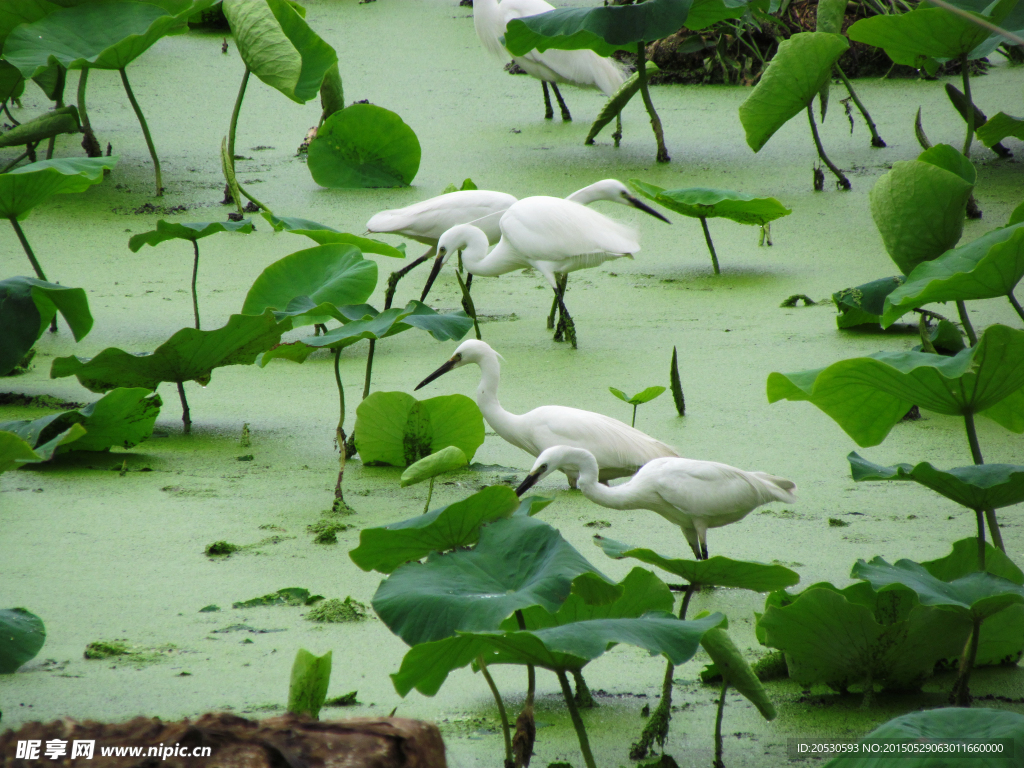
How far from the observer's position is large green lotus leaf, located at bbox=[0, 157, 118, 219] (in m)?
3.12

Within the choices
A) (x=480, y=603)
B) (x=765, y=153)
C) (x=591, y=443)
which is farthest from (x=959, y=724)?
(x=765, y=153)

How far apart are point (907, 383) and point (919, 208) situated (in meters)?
0.98

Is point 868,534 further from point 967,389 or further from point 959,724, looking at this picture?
point 959,724

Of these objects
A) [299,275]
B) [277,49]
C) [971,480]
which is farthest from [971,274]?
[277,49]

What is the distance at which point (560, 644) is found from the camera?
119cm

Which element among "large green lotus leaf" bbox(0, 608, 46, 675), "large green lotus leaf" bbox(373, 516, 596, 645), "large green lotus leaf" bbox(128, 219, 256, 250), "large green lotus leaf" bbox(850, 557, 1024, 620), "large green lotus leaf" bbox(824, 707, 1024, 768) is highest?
"large green lotus leaf" bbox(824, 707, 1024, 768)

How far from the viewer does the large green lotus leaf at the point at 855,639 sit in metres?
1.64

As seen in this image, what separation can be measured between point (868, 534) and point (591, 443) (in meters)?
0.73

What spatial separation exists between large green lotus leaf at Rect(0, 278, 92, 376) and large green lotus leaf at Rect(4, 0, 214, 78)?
1859 millimetres

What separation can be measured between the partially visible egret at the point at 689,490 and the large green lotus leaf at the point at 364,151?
3.54m

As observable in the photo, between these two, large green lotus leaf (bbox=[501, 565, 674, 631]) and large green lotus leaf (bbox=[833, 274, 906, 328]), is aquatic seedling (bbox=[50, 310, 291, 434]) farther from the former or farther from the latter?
large green lotus leaf (bbox=[833, 274, 906, 328])

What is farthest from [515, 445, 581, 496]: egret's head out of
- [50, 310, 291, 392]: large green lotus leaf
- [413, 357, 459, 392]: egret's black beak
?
[50, 310, 291, 392]: large green lotus leaf

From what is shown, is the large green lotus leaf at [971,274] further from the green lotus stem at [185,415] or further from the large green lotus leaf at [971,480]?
the green lotus stem at [185,415]

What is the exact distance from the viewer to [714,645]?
4.63 ft
